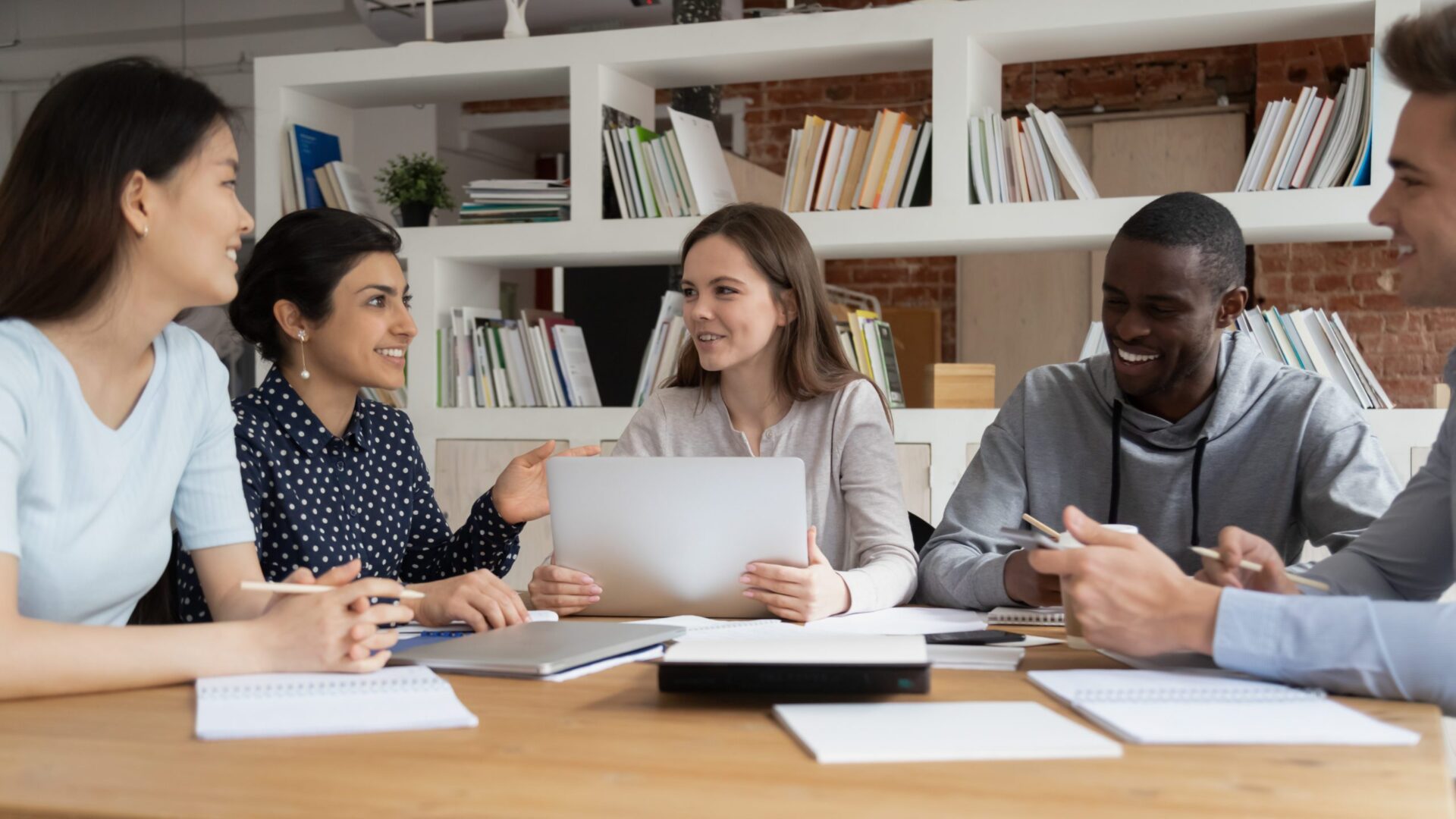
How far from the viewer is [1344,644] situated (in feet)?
3.56

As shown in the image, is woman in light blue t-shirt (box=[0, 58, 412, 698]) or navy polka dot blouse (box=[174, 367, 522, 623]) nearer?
woman in light blue t-shirt (box=[0, 58, 412, 698])

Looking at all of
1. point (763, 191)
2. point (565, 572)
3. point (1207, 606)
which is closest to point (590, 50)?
point (763, 191)

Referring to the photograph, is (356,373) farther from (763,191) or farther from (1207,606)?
(763,191)

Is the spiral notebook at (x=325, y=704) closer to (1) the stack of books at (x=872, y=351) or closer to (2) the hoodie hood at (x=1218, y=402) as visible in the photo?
(2) the hoodie hood at (x=1218, y=402)

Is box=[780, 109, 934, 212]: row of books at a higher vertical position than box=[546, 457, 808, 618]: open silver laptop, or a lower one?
higher

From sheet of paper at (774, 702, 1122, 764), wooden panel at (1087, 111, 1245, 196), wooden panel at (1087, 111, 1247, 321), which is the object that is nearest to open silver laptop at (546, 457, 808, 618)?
sheet of paper at (774, 702, 1122, 764)

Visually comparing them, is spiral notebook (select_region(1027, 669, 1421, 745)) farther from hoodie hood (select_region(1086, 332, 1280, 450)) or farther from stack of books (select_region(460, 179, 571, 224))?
stack of books (select_region(460, 179, 571, 224))

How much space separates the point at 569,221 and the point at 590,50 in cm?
44

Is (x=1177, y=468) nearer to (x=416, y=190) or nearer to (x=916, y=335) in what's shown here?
(x=416, y=190)

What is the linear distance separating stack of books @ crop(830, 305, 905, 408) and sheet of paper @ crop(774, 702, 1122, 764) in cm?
212

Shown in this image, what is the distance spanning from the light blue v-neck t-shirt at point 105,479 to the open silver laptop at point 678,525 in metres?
0.40

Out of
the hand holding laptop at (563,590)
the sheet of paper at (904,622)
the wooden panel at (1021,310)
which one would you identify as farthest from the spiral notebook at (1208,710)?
the wooden panel at (1021,310)

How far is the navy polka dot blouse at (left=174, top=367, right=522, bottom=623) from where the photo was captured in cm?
183

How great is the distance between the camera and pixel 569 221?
3.31 metres
